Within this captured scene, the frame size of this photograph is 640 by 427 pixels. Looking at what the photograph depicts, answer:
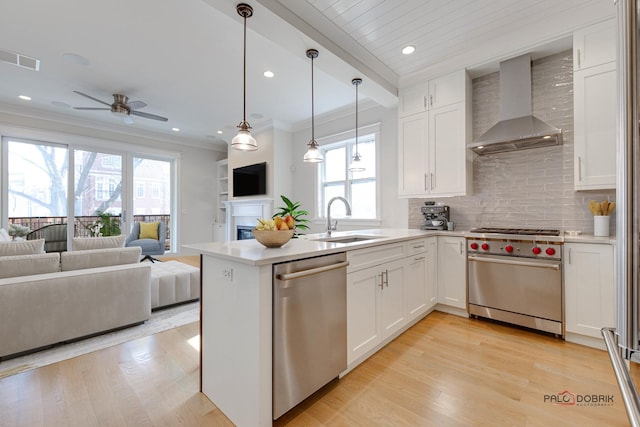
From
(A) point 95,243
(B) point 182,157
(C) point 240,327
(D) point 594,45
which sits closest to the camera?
(C) point 240,327

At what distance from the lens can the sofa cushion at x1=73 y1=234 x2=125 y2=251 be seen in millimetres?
2822

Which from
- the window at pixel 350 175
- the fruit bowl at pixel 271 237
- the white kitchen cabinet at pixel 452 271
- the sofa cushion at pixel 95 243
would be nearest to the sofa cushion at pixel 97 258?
the sofa cushion at pixel 95 243

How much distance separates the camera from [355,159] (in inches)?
135

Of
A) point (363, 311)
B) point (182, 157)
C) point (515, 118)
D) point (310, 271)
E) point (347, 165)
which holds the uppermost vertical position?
point (182, 157)

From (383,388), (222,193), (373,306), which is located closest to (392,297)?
(373,306)

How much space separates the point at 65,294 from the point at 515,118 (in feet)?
15.0

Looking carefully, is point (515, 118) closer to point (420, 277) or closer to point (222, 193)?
point (420, 277)

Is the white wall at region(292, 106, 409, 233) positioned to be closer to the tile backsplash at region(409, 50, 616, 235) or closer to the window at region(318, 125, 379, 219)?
the window at region(318, 125, 379, 219)

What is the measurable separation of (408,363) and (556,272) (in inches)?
60.8

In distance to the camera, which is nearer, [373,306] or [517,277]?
[373,306]

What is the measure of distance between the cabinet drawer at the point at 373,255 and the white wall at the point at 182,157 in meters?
6.03

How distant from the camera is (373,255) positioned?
7.07 feet

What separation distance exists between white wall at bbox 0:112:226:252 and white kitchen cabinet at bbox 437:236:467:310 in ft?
20.0

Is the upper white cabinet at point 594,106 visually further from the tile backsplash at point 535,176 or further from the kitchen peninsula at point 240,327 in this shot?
the kitchen peninsula at point 240,327
